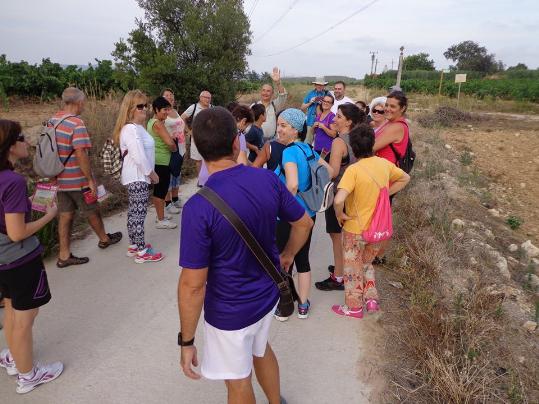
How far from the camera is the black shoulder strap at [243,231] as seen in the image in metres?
1.47

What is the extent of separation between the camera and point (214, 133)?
1.53m

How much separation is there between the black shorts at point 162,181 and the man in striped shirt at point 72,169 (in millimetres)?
896

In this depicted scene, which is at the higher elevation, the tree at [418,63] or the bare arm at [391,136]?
the tree at [418,63]

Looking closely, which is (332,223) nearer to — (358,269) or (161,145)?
(358,269)

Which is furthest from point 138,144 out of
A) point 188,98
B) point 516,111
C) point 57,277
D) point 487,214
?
point 516,111

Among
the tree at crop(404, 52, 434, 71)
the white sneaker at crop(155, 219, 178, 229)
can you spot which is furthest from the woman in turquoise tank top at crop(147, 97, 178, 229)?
the tree at crop(404, 52, 434, 71)

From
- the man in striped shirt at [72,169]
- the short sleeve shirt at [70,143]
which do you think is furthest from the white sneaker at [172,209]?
the short sleeve shirt at [70,143]

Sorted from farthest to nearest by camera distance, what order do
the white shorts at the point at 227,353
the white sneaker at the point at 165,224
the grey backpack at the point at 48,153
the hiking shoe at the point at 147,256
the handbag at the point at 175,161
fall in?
the white sneaker at the point at 165,224
the handbag at the point at 175,161
the hiking shoe at the point at 147,256
the grey backpack at the point at 48,153
the white shorts at the point at 227,353

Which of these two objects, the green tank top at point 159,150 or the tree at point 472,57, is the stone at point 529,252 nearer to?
the green tank top at point 159,150

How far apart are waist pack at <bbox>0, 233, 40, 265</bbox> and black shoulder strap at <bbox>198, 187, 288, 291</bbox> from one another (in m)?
1.41

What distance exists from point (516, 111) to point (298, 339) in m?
29.6

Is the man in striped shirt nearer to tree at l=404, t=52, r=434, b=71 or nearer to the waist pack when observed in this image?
the waist pack

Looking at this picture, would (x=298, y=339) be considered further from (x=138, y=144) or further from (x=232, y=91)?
(x=232, y=91)

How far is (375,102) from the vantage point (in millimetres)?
4289
